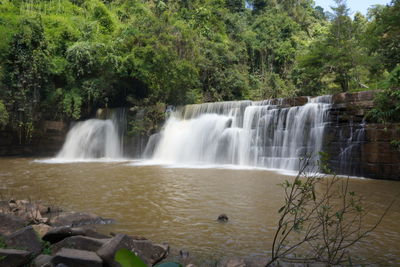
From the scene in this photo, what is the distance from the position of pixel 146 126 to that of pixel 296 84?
12.0 m

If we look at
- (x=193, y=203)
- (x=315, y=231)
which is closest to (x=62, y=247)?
(x=315, y=231)

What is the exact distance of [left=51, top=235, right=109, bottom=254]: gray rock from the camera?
142 inches

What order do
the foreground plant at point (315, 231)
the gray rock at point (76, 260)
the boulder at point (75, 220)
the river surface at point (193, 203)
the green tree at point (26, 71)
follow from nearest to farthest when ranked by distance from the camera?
the foreground plant at point (315, 231)
the gray rock at point (76, 260)
the river surface at point (193, 203)
the boulder at point (75, 220)
the green tree at point (26, 71)

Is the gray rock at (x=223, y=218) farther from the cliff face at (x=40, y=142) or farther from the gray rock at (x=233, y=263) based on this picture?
the cliff face at (x=40, y=142)

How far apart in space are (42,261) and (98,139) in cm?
1699

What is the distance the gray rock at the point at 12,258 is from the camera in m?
2.90

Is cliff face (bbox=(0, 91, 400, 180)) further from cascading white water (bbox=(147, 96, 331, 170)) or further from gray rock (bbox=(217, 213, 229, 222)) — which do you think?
gray rock (bbox=(217, 213, 229, 222))

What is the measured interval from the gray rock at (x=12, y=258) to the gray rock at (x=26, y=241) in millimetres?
381

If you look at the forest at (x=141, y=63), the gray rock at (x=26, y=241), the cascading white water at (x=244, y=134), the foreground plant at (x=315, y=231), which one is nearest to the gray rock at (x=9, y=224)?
the gray rock at (x=26, y=241)

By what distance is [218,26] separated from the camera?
1155 inches

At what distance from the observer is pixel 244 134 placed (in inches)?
622

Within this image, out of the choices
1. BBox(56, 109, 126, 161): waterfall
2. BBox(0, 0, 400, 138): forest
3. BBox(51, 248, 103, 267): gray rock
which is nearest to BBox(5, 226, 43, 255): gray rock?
BBox(51, 248, 103, 267): gray rock

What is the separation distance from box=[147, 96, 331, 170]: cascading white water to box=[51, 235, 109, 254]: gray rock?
35.1ft

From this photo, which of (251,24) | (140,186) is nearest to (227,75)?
(251,24)
